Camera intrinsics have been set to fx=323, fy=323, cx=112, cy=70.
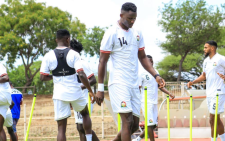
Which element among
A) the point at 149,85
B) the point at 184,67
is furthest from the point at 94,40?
the point at 149,85

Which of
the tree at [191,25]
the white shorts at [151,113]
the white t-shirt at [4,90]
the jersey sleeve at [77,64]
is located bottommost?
the white shorts at [151,113]

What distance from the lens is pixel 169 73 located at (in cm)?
4591

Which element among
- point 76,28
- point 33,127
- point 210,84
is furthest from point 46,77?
point 76,28

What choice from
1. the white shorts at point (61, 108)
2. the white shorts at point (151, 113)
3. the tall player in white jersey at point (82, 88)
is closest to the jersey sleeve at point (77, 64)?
the white shorts at point (61, 108)

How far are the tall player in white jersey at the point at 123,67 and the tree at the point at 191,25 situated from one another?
105 feet

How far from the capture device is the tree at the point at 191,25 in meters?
36.0

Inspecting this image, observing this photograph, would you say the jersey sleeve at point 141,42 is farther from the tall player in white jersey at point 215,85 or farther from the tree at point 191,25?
the tree at point 191,25

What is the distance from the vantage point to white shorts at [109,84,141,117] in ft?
15.3

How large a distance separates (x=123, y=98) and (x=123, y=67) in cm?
46

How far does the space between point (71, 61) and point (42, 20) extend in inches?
1145

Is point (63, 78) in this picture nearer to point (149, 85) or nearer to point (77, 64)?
point (77, 64)

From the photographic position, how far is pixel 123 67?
474 cm

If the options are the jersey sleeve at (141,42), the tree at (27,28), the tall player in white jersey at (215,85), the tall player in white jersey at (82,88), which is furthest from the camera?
the tree at (27,28)

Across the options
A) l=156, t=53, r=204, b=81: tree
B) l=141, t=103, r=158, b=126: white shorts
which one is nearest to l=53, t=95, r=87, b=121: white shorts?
l=141, t=103, r=158, b=126: white shorts
